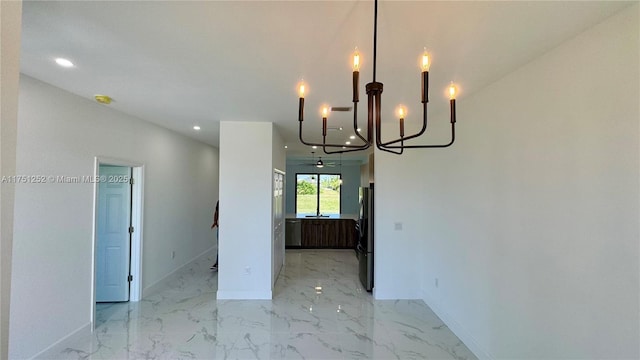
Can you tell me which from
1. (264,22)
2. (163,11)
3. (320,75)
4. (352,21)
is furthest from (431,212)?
(163,11)

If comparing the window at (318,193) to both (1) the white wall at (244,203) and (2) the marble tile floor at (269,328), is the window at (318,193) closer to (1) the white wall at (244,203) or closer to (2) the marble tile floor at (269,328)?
(2) the marble tile floor at (269,328)

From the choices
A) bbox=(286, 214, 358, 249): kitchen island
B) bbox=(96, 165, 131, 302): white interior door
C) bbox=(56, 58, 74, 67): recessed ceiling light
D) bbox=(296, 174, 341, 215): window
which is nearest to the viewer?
bbox=(56, 58, 74, 67): recessed ceiling light

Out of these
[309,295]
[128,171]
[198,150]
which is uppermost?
[198,150]

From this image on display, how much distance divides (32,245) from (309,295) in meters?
3.22

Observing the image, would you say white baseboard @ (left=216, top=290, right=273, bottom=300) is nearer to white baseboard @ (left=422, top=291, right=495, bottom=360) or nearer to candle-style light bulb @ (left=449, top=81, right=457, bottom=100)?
white baseboard @ (left=422, top=291, right=495, bottom=360)

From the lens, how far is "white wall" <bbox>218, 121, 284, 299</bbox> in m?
4.02

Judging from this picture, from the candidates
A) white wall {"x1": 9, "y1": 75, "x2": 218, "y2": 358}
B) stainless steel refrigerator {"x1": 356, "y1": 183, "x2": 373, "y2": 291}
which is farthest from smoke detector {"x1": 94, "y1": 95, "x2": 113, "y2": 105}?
stainless steel refrigerator {"x1": 356, "y1": 183, "x2": 373, "y2": 291}

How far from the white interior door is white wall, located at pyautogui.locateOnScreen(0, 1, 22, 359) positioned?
3610 mm

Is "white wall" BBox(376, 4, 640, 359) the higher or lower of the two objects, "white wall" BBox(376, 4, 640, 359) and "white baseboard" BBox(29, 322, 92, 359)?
the higher

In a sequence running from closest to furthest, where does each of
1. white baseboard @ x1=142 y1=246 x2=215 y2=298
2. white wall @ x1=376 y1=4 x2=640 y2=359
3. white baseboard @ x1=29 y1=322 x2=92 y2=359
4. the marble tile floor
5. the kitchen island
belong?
white wall @ x1=376 y1=4 x2=640 y2=359 → white baseboard @ x1=29 y1=322 x2=92 y2=359 → the marble tile floor → white baseboard @ x1=142 y1=246 x2=215 y2=298 → the kitchen island

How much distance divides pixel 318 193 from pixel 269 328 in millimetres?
6898

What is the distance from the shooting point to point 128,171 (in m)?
3.90

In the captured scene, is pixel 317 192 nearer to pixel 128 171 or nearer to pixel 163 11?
pixel 128 171

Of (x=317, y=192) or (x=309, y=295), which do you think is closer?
(x=309, y=295)
